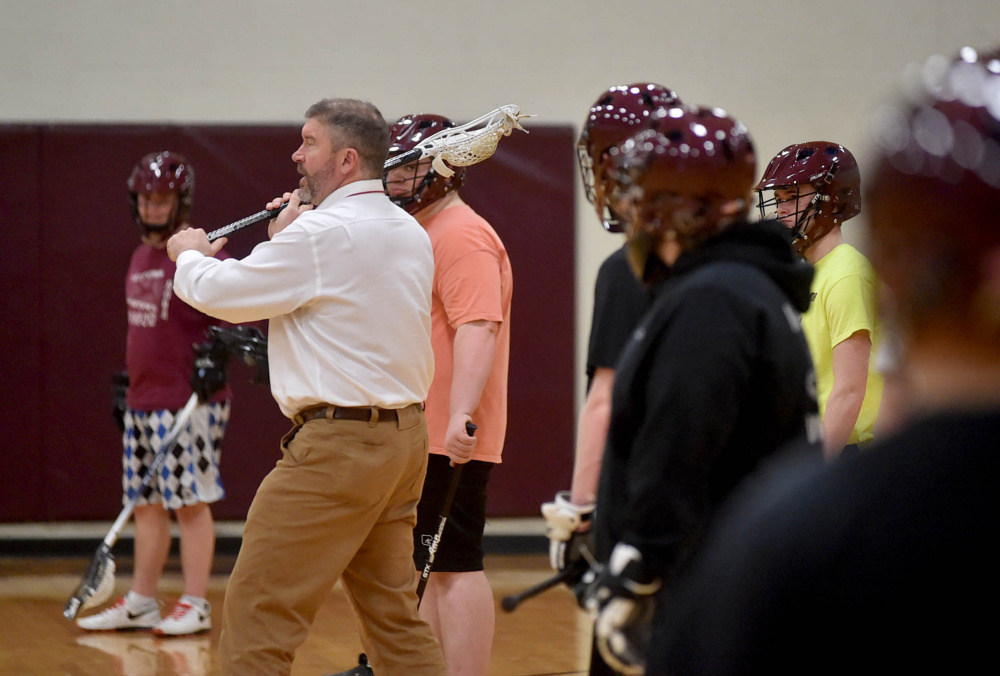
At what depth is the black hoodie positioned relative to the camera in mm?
1790

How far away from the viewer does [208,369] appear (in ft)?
16.0

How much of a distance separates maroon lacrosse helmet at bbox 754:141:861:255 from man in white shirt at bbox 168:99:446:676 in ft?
4.06

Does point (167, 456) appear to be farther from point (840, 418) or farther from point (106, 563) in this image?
point (840, 418)

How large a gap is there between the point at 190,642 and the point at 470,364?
7.24ft

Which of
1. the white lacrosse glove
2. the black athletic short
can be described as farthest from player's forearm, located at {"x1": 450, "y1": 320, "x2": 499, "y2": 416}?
the white lacrosse glove

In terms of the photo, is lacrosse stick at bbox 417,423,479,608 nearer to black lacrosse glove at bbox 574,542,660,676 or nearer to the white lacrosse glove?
the white lacrosse glove

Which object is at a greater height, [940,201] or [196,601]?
[940,201]

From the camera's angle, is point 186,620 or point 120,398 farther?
point 120,398

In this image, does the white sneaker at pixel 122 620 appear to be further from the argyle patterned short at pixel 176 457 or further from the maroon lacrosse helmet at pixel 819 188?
the maroon lacrosse helmet at pixel 819 188

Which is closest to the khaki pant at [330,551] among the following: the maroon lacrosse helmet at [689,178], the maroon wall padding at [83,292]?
the maroon lacrosse helmet at [689,178]

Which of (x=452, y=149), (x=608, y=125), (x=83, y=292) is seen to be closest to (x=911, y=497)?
(x=608, y=125)

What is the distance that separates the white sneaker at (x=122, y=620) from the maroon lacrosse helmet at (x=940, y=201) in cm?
471

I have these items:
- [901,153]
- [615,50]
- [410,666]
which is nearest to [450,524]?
[410,666]

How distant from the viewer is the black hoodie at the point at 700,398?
5.87ft
